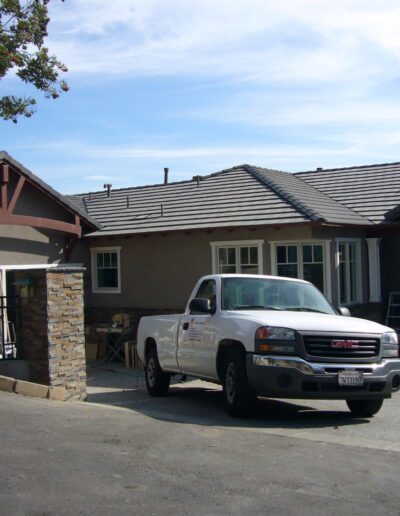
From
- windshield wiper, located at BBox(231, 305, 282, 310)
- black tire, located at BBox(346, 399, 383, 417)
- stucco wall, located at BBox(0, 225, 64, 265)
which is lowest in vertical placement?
black tire, located at BBox(346, 399, 383, 417)

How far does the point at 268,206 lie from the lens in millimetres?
18406

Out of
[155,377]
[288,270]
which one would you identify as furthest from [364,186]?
[155,377]

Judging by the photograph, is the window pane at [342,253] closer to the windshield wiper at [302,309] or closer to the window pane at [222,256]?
the window pane at [222,256]

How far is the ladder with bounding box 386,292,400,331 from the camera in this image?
62.5ft

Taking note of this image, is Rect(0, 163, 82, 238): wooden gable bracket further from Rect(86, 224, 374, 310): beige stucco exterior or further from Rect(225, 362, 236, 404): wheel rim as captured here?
Rect(225, 362, 236, 404): wheel rim

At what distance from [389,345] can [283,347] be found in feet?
5.03

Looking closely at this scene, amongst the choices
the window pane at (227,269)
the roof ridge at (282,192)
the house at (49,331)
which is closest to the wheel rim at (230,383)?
the house at (49,331)

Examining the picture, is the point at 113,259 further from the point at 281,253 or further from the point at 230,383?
the point at 230,383

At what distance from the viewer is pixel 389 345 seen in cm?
981

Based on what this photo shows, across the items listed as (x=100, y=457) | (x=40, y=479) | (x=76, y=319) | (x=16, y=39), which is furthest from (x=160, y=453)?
(x=16, y=39)

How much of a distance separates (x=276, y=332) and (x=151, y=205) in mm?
13123

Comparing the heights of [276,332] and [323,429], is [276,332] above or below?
Answer: above

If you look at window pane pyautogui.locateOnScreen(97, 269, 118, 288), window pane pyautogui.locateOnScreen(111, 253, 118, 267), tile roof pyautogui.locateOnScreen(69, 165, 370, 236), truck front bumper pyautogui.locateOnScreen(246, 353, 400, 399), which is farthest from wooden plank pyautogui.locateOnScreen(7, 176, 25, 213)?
truck front bumper pyautogui.locateOnScreen(246, 353, 400, 399)

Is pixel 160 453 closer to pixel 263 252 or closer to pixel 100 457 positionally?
pixel 100 457
